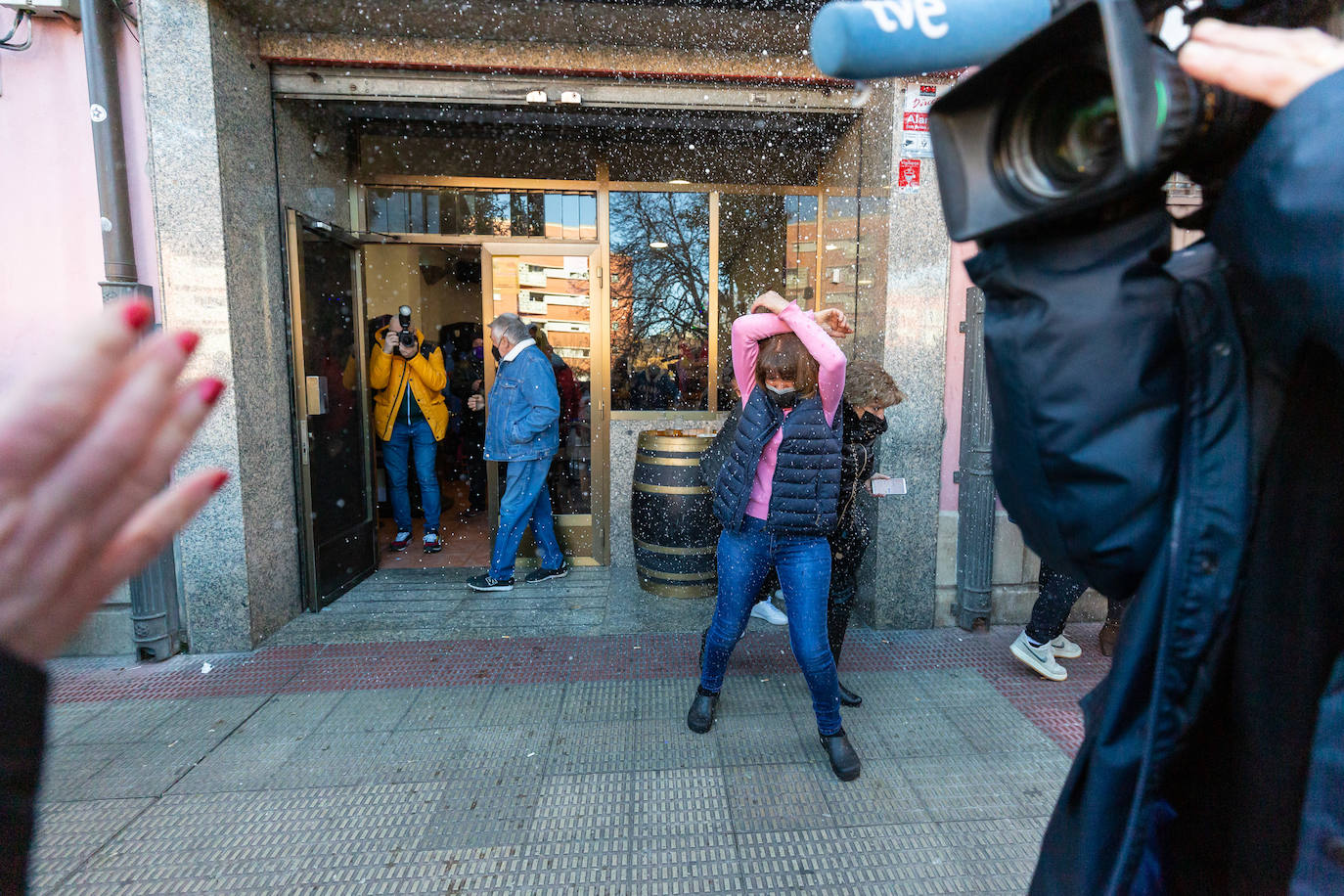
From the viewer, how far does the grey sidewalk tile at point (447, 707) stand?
3074mm

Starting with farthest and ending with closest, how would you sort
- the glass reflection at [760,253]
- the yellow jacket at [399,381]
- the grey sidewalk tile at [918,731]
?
the yellow jacket at [399,381]
the glass reflection at [760,253]
the grey sidewalk tile at [918,731]

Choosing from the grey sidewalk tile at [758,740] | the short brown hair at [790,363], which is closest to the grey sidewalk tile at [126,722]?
the grey sidewalk tile at [758,740]

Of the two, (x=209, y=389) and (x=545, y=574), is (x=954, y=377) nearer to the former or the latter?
(x=545, y=574)

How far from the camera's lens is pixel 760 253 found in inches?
212

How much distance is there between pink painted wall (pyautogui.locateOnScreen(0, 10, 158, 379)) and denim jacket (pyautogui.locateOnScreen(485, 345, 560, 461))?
2103 millimetres

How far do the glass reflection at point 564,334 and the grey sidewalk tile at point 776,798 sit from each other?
9.90 ft

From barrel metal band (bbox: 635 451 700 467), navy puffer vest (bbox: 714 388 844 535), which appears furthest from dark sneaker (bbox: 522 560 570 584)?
navy puffer vest (bbox: 714 388 844 535)

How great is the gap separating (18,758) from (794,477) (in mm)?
2289

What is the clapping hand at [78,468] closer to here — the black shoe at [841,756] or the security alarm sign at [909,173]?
the black shoe at [841,756]

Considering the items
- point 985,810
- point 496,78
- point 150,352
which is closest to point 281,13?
point 496,78

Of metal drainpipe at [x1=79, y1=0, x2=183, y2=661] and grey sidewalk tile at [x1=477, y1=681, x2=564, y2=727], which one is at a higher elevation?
metal drainpipe at [x1=79, y1=0, x2=183, y2=661]

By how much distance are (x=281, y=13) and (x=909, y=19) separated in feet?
14.2

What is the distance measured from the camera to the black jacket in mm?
541

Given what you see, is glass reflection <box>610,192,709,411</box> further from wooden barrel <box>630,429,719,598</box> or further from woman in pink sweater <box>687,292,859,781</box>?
woman in pink sweater <box>687,292,859,781</box>
